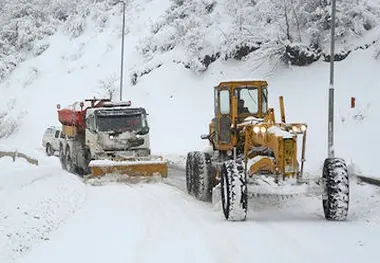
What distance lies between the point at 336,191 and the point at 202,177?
13.0 feet

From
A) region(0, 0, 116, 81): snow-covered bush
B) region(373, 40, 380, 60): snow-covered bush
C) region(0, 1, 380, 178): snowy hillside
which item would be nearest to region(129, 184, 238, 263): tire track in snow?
region(0, 1, 380, 178): snowy hillside

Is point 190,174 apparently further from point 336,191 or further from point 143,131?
point 143,131

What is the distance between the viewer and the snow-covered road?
7.73 meters

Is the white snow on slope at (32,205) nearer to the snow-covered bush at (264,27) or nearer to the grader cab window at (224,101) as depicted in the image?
the grader cab window at (224,101)

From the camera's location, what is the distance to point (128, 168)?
17.0 m

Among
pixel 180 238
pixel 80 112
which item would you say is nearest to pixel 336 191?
pixel 180 238

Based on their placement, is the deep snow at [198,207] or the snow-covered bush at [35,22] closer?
the deep snow at [198,207]

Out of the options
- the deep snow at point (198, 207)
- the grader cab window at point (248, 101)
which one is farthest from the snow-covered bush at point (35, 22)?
the grader cab window at point (248, 101)

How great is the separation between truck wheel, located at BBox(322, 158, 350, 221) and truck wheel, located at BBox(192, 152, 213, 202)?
3581 mm

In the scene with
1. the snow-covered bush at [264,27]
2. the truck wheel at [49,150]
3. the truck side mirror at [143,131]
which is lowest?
the truck wheel at [49,150]

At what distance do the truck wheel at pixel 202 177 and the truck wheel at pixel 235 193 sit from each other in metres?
2.94

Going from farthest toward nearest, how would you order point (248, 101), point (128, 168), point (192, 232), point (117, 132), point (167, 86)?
1. point (167, 86)
2. point (117, 132)
3. point (128, 168)
4. point (248, 101)
5. point (192, 232)

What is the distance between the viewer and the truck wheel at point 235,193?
32.3ft

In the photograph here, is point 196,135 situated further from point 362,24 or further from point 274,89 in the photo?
point 362,24
